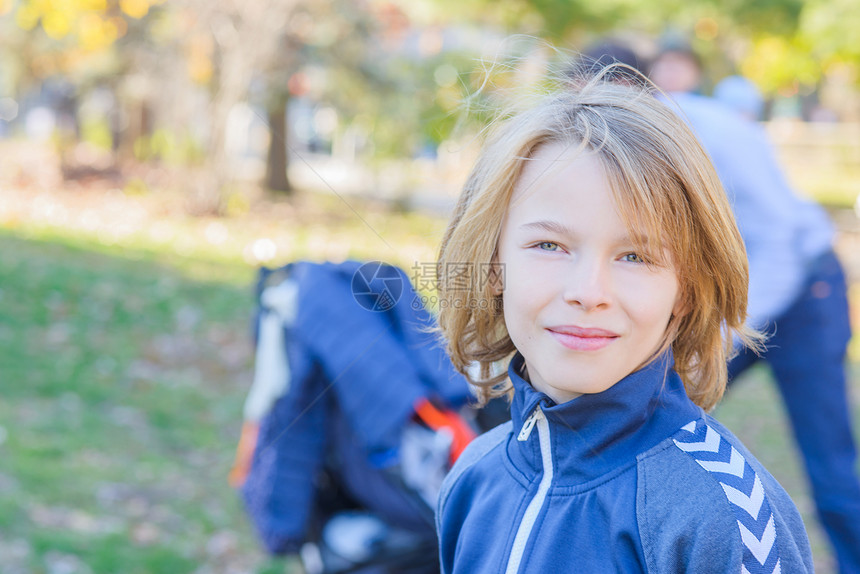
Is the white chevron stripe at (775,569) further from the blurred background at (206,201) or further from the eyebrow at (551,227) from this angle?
the blurred background at (206,201)

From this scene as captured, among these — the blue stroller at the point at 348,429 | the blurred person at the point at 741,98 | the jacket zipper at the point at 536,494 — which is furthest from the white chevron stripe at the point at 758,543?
the blurred person at the point at 741,98

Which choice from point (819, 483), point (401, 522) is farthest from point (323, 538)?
point (819, 483)

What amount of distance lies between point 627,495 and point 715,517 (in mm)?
109

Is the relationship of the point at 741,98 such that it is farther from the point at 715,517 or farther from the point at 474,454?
the point at 715,517

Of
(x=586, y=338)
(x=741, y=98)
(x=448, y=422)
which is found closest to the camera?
(x=586, y=338)

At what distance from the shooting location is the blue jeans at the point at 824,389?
9.24ft

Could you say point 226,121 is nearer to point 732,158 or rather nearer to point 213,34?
point 213,34

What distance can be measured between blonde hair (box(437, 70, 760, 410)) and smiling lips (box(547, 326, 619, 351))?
0.12m

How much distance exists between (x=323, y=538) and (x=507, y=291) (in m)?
1.74

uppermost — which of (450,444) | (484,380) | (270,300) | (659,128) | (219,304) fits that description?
(659,128)

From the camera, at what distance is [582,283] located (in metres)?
1.02

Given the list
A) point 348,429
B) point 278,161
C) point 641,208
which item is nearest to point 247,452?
point 348,429

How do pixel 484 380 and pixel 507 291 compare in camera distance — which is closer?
pixel 507 291

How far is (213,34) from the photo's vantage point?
29.5ft
